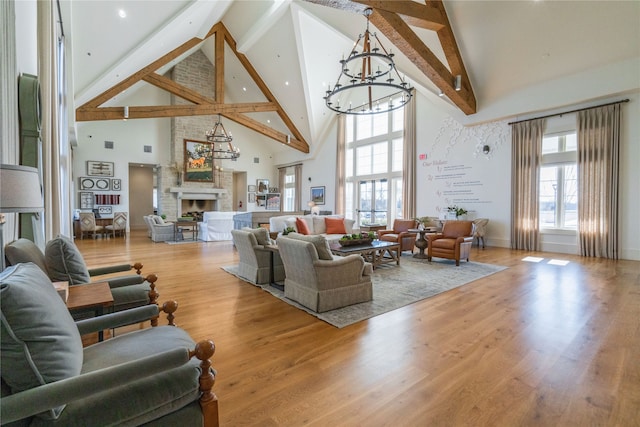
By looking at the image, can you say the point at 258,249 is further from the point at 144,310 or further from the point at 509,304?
the point at 509,304

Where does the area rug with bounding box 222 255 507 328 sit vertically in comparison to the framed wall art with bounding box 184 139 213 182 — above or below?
below

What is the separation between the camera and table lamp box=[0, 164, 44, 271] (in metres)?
1.30

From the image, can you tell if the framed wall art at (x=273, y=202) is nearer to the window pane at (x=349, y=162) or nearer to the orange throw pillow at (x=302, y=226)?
the window pane at (x=349, y=162)

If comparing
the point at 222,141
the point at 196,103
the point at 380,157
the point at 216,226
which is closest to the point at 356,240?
the point at 216,226

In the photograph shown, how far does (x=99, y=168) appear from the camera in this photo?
436 inches

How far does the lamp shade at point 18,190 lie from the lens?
1300 mm

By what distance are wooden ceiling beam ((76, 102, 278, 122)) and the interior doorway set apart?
5459 mm

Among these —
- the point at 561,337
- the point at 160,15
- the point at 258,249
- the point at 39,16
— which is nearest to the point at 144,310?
the point at 258,249

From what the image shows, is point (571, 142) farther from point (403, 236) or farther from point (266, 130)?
point (266, 130)

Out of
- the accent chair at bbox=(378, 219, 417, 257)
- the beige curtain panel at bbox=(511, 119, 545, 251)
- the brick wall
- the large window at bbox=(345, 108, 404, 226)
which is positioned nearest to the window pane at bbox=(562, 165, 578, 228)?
the beige curtain panel at bbox=(511, 119, 545, 251)

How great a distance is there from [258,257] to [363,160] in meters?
8.03

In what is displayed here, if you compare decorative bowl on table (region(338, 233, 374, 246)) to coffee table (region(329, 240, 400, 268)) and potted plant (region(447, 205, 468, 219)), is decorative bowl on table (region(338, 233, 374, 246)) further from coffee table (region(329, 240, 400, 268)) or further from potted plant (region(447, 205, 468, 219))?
potted plant (region(447, 205, 468, 219))

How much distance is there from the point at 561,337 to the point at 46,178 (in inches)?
217

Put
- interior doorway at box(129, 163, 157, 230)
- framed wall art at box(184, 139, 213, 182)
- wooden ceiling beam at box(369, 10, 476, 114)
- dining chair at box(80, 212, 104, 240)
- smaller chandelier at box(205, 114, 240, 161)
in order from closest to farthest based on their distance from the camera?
wooden ceiling beam at box(369, 10, 476, 114), smaller chandelier at box(205, 114, 240, 161), dining chair at box(80, 212, 104, 240), framed wall art at box(184, 139, 213, 182), interior doorway at box(129, 163, 157, 230)
